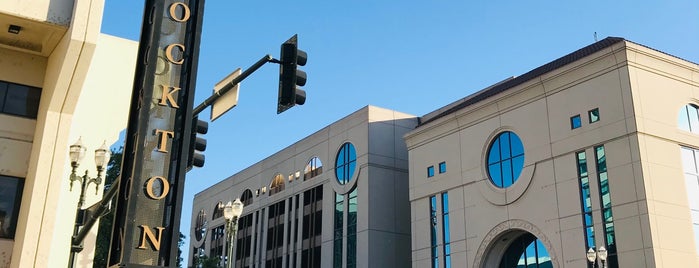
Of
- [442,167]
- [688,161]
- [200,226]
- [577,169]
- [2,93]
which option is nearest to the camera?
[2,93]

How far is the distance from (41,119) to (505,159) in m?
30.2

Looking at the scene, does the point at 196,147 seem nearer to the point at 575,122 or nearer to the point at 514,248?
the point at 575,122

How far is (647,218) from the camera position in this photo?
109 feet

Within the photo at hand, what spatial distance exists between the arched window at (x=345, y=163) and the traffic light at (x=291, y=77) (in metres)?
43.6

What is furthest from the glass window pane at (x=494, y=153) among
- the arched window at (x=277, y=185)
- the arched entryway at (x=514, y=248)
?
the arched window at (x=277, y=185)

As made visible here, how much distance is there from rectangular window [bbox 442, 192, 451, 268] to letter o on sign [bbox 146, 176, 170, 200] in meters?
36.6

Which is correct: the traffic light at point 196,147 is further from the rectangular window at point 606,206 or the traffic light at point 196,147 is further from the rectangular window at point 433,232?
the rectangular window at point 433,232

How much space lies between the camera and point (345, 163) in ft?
184

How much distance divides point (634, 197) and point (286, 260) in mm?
34448

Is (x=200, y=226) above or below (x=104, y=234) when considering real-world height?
above

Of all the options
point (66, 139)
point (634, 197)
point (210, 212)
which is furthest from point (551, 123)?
point (210, 212)

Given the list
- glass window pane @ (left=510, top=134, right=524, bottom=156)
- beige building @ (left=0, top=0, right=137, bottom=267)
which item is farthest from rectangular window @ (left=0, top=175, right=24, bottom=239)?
glass window pane @ (left=510, top=134, right=524, bottom=156)

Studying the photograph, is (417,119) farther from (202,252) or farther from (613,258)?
(202,252)

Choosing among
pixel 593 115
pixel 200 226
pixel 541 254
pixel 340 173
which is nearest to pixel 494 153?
pixel 541 254
